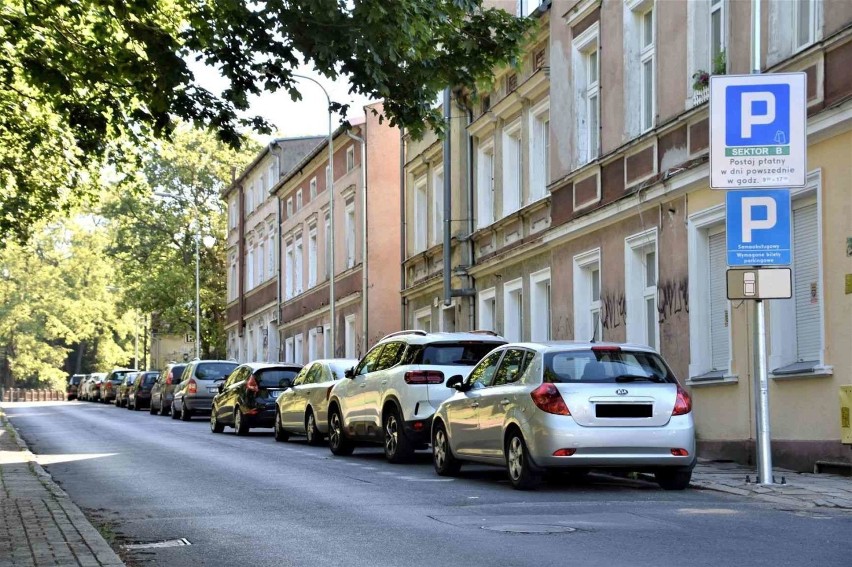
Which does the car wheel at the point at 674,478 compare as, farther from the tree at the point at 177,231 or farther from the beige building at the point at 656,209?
the tree at the point at 177,231

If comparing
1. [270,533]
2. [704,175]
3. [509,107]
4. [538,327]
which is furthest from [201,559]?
[509,107]

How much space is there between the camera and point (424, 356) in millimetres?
18797

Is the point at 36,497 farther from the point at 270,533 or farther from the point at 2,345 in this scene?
the point at 2,345

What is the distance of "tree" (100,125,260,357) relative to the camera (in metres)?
71.8

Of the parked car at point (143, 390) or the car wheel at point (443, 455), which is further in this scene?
the parked car at point (143, 390)

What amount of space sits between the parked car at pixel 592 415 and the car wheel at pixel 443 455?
152 centimetres

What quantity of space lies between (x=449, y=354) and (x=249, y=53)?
20.8ft

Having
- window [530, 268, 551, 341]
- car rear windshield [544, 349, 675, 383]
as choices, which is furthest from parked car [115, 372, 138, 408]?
car rear windshield [544, 349, 675, 383]

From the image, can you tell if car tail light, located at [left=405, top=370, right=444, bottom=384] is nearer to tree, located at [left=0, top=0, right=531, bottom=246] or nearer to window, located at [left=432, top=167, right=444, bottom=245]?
tree, located at [left=0, top=0, right=531, bottom=246]

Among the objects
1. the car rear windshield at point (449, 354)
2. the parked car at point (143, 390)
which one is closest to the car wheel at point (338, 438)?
the car rear windshield at point (449, 354)

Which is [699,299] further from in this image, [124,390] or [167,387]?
[124,390]

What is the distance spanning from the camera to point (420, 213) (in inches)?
1464

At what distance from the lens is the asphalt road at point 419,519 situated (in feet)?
30.9

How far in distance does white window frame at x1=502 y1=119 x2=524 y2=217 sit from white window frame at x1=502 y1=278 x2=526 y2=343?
1614mm
